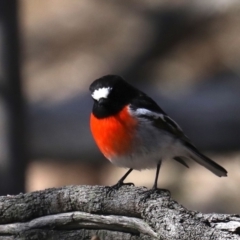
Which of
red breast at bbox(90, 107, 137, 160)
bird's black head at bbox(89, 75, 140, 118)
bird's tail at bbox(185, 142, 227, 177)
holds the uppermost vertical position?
bird's black head at bbox(89, 75, 140, 118)

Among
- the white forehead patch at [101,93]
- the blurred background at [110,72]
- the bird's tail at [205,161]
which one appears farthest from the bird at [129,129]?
the blurred background at [110,72]

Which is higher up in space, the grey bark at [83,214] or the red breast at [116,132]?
→ the red breast at [116,132]

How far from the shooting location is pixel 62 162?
7.66 m

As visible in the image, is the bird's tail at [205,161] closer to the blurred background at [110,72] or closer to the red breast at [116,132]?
the red breast at [116,132]

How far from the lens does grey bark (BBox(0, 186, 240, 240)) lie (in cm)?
301

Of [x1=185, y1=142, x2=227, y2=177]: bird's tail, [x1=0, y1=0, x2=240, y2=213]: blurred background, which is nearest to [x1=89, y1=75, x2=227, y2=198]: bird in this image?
[x1=185, y1=142, x2=227, y2=177]: bird's tail

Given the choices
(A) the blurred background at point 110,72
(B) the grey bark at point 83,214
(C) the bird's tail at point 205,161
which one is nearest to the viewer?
(B) the grey bark at point 83,214

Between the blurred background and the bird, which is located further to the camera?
the blurred background

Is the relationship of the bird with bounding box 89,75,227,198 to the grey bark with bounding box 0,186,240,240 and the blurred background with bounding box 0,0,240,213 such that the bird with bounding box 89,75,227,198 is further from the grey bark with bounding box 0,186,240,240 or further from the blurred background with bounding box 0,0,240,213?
the blurred background with bounding box 0,0,240,213

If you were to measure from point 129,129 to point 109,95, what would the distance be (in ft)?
0.71

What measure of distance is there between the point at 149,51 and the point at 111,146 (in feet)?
17.7

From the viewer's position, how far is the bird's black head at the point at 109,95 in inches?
161

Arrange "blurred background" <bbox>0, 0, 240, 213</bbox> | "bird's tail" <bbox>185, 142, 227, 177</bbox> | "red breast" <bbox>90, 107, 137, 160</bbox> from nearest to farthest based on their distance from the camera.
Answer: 1. "red breast" <bbox>90, 107, 137, 160</bbox>
2. "bird's tail" <bbox>185, 142, 227, 177</bbox>
3. "blurred background" <bbox>0, 0, 240, 213</bbox>

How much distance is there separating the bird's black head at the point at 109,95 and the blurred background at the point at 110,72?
163 cm
